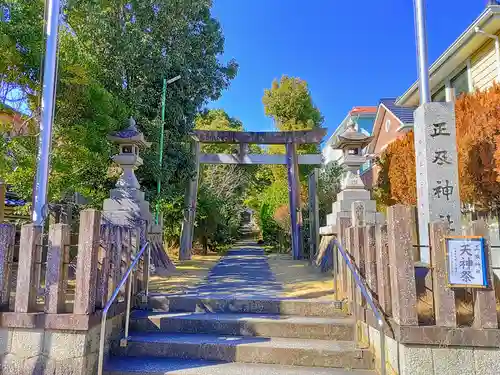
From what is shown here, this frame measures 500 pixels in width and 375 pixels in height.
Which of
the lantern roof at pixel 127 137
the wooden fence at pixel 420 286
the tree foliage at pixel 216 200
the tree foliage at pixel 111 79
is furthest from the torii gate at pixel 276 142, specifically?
the wooden fence at pixel 420 286

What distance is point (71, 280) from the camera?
5.93m

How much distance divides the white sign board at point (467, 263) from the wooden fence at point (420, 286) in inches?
1.9

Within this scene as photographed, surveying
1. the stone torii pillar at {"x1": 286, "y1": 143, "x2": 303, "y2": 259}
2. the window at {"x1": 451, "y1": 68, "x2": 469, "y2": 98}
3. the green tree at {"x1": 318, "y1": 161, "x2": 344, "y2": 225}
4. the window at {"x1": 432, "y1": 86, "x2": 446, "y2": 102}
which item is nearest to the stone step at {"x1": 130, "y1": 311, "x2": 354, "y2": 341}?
the stone torii pillar at {"x1": 286, "y1": 143, "x2": 303, "y2": 259}

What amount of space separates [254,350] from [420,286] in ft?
5.76

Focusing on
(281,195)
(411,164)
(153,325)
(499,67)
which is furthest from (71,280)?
(281,195)

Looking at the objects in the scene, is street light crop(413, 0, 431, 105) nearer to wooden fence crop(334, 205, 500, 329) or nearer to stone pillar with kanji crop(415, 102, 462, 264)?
stone pillar with kanji crop(415, 102, 462, 264)

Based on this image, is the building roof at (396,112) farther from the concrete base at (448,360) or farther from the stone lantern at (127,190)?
the concrete base at (448,360)

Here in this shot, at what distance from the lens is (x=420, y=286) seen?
3.48 m

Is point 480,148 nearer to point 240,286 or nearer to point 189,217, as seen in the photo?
point 240,286

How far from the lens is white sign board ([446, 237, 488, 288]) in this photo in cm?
297

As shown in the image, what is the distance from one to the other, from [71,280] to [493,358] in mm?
5793

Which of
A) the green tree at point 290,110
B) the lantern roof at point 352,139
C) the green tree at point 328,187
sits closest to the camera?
the lantern roof at point 352,139

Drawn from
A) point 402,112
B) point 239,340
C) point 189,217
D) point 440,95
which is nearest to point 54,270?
point 239,340

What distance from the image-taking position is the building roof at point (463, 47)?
772cm
